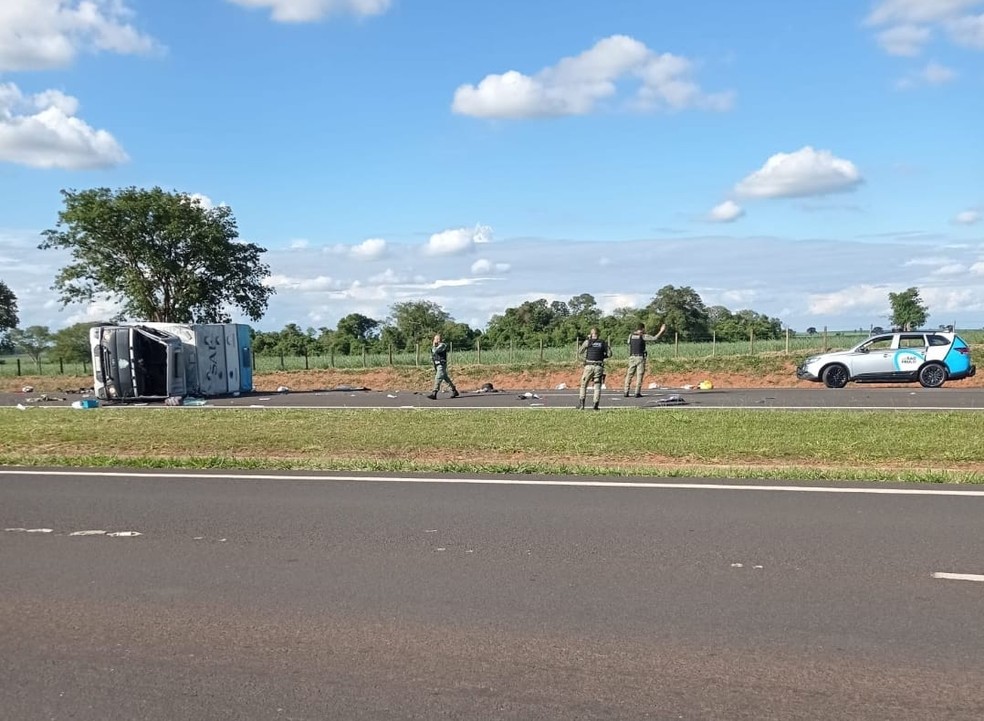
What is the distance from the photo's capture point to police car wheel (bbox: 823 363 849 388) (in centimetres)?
2519

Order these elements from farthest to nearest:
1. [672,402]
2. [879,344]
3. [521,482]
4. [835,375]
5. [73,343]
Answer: [73,343], [835,375], [879,344], [672,402], [521,482]

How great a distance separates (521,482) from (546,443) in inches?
113

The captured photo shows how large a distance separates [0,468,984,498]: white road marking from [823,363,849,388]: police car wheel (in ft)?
57.0

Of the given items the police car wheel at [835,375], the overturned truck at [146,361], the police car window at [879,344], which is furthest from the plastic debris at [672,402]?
the overturned truck at [146,361]

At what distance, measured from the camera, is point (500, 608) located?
5.21 m

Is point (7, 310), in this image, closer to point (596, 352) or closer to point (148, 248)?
point (148, 248)

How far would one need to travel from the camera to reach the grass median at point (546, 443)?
1048 centimetres

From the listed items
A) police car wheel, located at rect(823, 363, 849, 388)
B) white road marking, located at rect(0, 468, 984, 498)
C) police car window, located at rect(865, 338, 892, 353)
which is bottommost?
white road marking, located at rect(0, 468, 984, 498)

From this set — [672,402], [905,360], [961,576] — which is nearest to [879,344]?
[905,360]

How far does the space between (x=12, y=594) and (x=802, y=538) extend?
535 centimetres

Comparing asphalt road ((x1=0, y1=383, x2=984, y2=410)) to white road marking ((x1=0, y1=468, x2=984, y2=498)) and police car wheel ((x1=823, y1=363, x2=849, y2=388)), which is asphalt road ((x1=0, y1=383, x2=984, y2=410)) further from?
white road marking ((x1=0, y1=468, x2=984, y2=498))

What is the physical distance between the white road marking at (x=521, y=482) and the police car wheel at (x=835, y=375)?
17376 millimetres

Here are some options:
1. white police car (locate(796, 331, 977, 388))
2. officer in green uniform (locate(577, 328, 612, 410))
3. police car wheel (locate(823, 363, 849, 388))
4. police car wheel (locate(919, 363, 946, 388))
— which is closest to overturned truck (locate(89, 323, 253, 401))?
officer in green uniform (locate(577, 328, 612, 410))

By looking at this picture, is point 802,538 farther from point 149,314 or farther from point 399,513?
point 149,314
